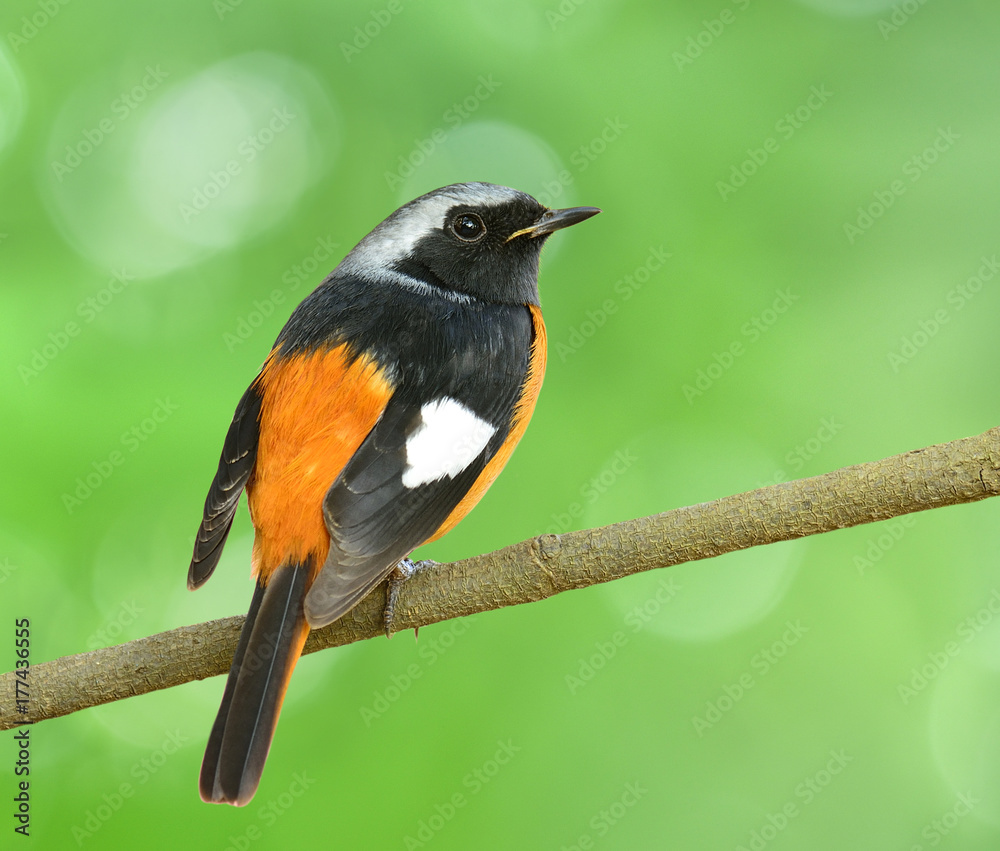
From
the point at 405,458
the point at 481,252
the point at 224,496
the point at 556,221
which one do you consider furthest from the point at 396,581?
the point at 556,221

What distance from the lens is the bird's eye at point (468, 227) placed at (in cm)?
291

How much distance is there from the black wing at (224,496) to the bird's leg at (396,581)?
1.51 ft

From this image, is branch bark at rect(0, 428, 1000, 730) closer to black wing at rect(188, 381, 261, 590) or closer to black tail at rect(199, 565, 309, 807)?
black tail at rect(199, 565, 309, 807)

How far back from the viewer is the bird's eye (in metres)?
2.91

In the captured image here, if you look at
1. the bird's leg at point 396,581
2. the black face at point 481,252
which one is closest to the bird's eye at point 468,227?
the black face at point 481,252

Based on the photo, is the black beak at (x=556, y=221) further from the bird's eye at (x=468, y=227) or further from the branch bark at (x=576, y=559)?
the branch bark at (x=576, y=559)

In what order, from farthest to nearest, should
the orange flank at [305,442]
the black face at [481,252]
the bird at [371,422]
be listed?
the black face at [481,252] < the orange flank at [305,442] < the bird at [371,422]

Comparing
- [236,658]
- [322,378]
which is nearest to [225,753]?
[236,658]

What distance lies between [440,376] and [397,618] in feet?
2.07

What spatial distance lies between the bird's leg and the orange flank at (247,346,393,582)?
21 cm

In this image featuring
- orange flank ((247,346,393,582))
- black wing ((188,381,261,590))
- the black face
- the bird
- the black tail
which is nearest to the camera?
the black tail

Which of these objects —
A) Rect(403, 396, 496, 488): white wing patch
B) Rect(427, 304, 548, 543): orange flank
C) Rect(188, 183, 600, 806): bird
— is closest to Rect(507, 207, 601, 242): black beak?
Rect(188, 183, 600, 806): bird

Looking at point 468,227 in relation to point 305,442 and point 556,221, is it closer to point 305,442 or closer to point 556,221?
point 556,221

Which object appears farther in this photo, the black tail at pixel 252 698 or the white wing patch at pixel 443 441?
the white wing patch at pixel 443 441
